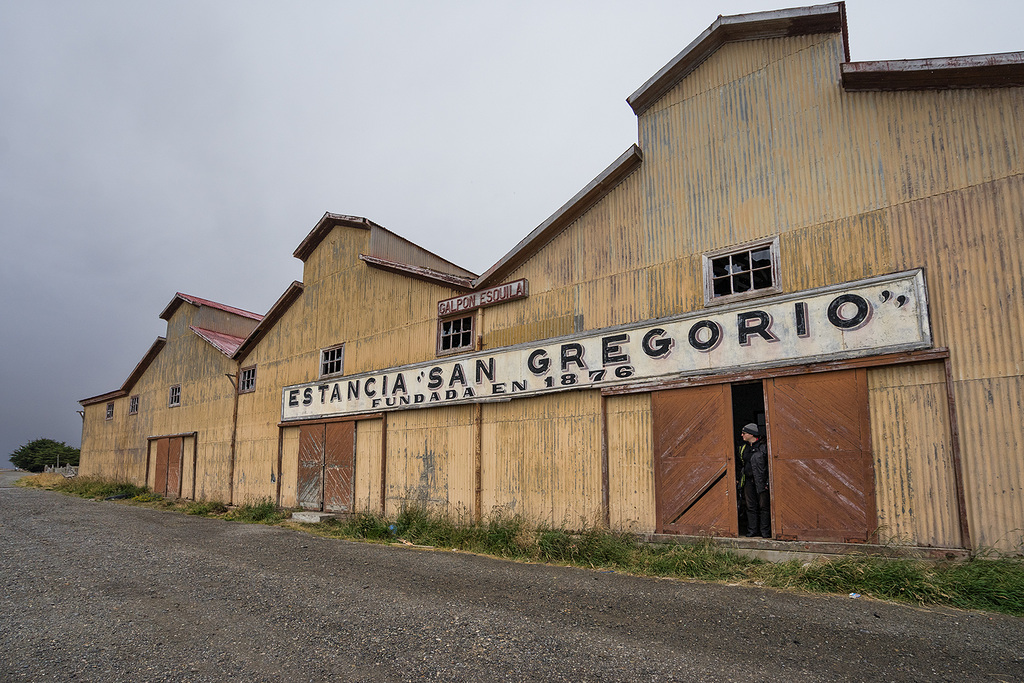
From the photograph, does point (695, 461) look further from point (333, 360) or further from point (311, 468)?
point (311, 468)

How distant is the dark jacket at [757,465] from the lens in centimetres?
893

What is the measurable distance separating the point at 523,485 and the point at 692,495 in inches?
131

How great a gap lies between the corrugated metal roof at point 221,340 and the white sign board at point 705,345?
10.9 m

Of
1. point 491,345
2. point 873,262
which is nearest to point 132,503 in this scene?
point 491,345

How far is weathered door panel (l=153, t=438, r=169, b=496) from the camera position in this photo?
24.0 metres

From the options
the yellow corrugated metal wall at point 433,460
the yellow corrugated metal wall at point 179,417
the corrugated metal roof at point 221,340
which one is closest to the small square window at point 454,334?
the yellow corrugated metal wall at point 433,460

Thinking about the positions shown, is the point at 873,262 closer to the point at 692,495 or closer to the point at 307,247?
the point at 692,495

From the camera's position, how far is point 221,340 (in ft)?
79.7

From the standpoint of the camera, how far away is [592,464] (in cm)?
1045

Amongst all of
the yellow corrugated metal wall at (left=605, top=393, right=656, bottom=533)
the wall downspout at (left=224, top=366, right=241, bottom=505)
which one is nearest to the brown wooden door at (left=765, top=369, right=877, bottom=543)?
the yellow corrugated metal wall at (left=605, top=393, right=656, bottom=533)

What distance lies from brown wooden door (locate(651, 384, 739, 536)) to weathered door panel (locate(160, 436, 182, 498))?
20.2 m

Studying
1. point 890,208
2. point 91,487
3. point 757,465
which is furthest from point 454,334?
point 91,487

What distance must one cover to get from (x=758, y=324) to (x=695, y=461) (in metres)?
2.25

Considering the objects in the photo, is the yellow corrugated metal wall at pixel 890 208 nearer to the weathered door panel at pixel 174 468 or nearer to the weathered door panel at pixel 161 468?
the weathered door panel at pixel 174 468
